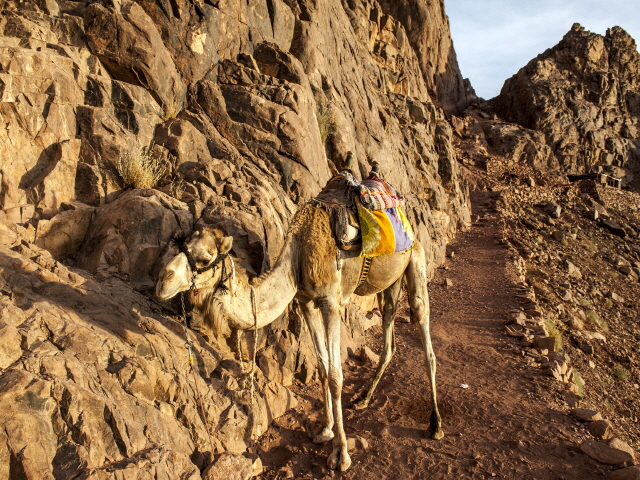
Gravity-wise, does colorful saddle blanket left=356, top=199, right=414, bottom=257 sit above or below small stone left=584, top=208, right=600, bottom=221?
above

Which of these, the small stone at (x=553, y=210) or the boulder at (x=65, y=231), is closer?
the boulder at (x=65, y=231)

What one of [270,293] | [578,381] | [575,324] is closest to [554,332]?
[578,381]

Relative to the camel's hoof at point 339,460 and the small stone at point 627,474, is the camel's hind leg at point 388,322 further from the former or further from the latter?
the small stone at point 627,474

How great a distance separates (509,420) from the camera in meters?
5.42

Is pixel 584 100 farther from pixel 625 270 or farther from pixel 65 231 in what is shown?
pixel 65 231

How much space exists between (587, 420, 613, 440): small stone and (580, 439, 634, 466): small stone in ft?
1.54

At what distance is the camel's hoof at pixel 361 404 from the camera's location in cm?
579

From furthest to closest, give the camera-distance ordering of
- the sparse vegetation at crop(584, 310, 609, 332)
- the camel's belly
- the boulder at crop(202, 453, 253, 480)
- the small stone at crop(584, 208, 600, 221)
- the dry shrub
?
the small stone at crop(584, 208, 600, 221), the sparse vegetation at crop(584, 310, 609, 332), the dry shrub, the camel's belly, the boulder at crop(202, 453, 253, 480)

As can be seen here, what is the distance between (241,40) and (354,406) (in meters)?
8.10

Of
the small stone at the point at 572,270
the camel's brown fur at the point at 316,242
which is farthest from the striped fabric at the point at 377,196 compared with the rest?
the small stone at the point at 572,270

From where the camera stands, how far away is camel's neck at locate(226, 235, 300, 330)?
13.4ft

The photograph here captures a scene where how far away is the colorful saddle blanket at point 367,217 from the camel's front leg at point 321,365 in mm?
914

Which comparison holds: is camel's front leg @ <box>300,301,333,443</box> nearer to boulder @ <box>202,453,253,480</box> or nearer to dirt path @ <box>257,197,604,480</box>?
dirt path @ <box>257,197,604,480</box>

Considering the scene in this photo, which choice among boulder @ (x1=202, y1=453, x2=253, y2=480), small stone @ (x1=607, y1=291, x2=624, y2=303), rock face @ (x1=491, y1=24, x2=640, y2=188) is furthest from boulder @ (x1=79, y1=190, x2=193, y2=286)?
rock face @ (x1=491, y1=24, x2=640, y2=188)
